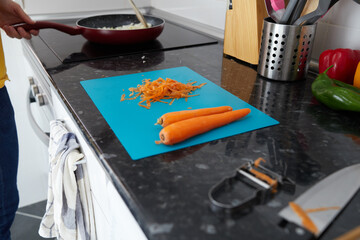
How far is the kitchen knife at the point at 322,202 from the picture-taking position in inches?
17.7

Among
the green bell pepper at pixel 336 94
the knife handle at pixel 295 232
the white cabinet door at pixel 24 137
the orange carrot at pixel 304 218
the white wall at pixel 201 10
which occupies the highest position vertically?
the white wall at pixel 201 10

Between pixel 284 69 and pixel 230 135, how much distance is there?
1.25 feet

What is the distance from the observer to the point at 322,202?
1.58ft

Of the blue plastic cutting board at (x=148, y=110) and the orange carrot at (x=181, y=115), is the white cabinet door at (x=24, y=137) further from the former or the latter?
the orange carrot at (x=181, y=115)

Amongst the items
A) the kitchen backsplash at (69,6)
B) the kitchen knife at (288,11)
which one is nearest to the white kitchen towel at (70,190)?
the kitchen knife at (288,11)

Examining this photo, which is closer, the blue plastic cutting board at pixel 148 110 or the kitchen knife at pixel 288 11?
the blue plastic cutting board at pixel 148 110

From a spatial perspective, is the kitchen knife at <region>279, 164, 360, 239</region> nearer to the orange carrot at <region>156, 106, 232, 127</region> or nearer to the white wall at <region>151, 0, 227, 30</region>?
the orange carrot at <region>156, 106, 232, 127</region>

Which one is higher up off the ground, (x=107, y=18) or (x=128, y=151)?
(x=107, y=18)

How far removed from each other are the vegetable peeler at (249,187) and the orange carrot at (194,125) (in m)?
0.14

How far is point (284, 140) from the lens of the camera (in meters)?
0.69

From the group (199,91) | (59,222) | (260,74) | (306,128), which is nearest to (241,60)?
(260,74)

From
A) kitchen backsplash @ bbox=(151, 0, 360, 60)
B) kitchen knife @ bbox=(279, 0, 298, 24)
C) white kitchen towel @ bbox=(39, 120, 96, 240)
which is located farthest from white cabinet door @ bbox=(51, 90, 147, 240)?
kitchen backsplash @ bbox=(151, 0, 360, 60)

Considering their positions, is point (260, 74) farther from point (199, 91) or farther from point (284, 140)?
point (284, 140)

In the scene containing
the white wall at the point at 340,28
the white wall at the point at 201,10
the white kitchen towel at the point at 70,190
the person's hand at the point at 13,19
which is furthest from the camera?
the white wall at the point at 201,10
